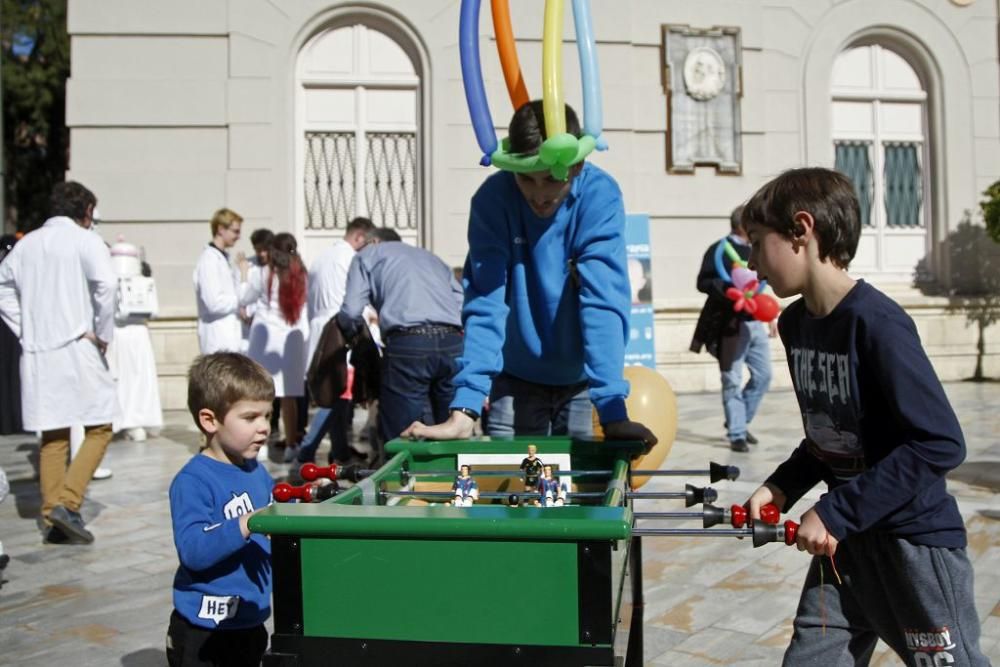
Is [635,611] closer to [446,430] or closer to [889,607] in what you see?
[446,430]

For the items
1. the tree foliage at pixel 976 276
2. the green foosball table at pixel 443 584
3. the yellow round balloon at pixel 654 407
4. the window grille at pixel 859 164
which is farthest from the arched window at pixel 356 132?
the green foosball table at pixel 443 584

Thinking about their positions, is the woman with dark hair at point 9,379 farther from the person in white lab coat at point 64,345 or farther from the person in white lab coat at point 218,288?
the person in white lab coat at point 64,345

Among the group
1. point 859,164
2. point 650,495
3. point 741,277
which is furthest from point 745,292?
point 859,164

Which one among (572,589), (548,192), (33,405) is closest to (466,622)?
(572,589)

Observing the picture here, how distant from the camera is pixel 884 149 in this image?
1348cm

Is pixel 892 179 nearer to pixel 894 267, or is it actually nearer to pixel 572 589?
pixel 894 267

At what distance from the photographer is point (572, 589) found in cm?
179

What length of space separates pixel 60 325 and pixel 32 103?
17.2 m

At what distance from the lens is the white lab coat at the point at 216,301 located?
7.93 m

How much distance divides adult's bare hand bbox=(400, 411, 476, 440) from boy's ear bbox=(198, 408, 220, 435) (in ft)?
1.87

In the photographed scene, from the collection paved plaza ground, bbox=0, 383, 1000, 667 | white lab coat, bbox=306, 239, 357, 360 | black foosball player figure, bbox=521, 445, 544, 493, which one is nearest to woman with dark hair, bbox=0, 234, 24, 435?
paved plaza ground, bbox=0, 383, 1000, 667

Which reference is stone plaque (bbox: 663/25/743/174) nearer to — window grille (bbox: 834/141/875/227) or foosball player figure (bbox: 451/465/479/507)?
window grille (bbox: 834/141/875/227)

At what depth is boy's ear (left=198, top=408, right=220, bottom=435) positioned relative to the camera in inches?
105

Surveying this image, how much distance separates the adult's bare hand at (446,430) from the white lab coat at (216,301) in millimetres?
5179
